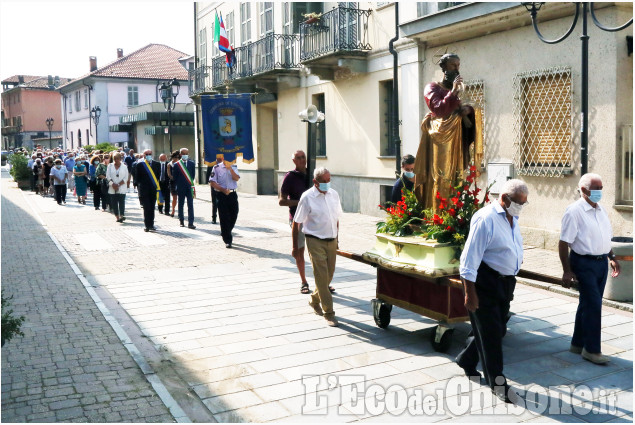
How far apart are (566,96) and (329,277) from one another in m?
6.96

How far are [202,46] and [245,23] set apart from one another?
587 cm

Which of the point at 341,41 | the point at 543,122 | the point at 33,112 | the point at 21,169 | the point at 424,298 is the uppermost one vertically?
the point at 33,112

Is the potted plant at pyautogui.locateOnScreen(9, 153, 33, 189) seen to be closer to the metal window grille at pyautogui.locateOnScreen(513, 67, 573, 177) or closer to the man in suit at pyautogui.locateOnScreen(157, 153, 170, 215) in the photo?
the man in suit at pyautogui.locateOnScreen(157, 153, 170, 215)

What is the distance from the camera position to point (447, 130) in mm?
7062

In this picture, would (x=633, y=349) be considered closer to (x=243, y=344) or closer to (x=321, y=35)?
(x=243, y=344)

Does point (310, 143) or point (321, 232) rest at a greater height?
point (310, 143)

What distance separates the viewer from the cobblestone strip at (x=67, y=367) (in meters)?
5.31

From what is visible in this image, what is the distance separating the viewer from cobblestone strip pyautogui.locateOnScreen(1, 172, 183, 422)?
5.31 m

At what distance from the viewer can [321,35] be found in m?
20.4

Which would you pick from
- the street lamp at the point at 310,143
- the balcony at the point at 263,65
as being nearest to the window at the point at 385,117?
the balcony at the point at 263,65

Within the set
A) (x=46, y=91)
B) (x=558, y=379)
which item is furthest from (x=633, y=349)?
(x=46, y=91)

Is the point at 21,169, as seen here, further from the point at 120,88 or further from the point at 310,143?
the point at 310,143

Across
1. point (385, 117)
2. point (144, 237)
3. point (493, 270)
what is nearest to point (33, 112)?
point (385, 117)

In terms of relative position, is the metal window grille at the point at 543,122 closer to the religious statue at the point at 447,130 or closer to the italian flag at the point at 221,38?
the religious statue at the point at 447,130
